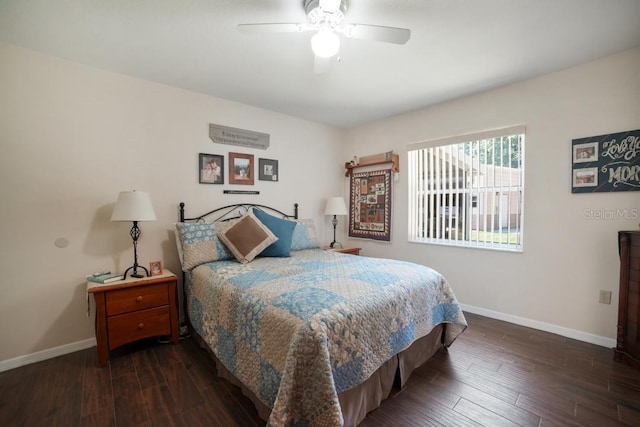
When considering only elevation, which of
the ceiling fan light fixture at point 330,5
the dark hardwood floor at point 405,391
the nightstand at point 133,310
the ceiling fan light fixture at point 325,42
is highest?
the ceiling fan light fixture at point 330,5

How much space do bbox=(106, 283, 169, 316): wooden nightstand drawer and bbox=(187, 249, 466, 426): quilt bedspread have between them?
26cm

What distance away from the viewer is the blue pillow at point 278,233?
8.79 ft

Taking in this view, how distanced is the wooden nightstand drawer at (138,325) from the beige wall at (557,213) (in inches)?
123

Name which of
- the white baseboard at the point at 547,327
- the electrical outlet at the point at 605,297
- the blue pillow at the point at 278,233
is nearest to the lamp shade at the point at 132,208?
the blue pillow at the point at 278,233

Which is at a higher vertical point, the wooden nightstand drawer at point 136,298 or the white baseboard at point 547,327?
the wooden nightstand drawer at point 136,298

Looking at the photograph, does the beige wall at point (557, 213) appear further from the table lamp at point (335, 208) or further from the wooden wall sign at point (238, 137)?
the wooden wall sign at point (238, 137)

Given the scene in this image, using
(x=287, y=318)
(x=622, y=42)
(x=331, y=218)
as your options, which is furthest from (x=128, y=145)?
(x=622, y=42)

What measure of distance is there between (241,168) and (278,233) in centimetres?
102

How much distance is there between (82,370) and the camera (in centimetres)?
195

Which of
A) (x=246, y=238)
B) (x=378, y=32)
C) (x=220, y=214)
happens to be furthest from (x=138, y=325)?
(x=378, y=32)

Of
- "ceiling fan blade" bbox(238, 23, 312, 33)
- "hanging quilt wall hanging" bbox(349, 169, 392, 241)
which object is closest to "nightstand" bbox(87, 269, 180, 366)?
"ceiling fan blade" bbox(238, 23, 312, 33)

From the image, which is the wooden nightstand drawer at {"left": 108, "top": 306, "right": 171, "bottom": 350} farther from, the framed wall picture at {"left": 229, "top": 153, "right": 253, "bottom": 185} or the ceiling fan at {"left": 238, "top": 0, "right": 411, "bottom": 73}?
the ceiling fan at {"left": 238, "top": 0, "right": 411, "bottom": 73}

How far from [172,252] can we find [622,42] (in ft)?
14.3

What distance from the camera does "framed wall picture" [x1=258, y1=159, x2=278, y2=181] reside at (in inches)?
132
